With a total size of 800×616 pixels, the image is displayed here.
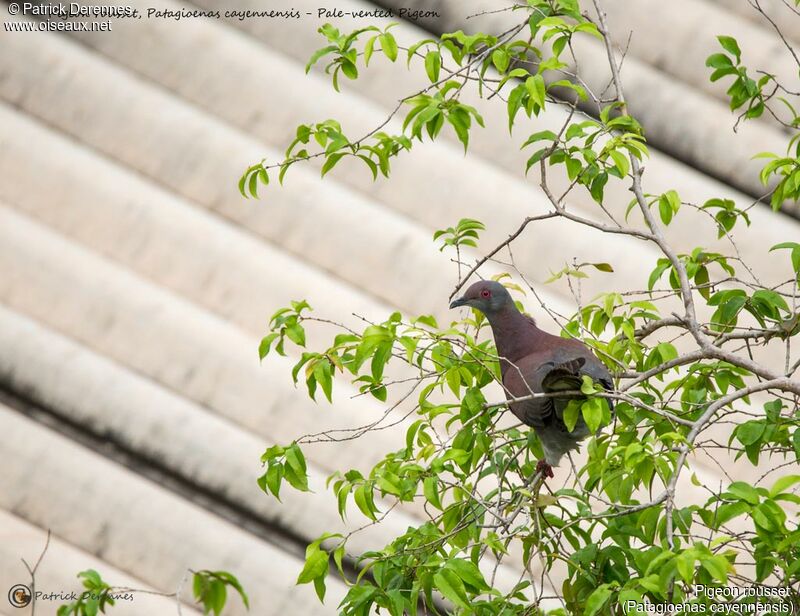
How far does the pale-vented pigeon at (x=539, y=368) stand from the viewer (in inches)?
93.4

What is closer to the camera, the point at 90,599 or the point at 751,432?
the point at 90,599

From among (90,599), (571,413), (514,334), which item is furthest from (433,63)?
(90,599)

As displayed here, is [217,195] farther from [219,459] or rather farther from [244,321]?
[219,459]

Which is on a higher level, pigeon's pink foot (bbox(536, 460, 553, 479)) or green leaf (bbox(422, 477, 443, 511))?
pigeon's pink foot (bbox(536, 460, 553, 479))

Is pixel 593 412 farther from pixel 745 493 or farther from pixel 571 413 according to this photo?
pixel 745 493

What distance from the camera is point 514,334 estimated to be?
2.94 meters

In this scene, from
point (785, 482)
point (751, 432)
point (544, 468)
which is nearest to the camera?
point (785, 482)

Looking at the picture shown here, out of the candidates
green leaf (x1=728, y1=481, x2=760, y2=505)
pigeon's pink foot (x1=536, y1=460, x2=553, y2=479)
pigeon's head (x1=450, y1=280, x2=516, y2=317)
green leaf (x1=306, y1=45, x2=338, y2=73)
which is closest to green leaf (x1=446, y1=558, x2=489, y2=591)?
green leaf (x1=728, y1=481, x2=760, y2=505)

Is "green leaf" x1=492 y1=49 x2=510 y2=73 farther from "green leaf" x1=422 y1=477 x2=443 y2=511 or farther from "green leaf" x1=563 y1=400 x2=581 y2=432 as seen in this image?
"green leaf" x1=422 y1=477 x2=443 y2=511

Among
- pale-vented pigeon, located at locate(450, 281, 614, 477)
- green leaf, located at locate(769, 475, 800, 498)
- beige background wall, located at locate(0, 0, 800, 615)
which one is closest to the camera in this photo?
green leaf, located at locate(769, 475, 800, 498)

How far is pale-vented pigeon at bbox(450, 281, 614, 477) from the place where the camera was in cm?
237

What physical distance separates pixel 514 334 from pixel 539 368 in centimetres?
40

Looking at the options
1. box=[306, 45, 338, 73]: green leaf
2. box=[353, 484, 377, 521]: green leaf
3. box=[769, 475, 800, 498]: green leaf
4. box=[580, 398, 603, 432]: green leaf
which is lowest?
box=[353, 484, 377, 521]: green leaf

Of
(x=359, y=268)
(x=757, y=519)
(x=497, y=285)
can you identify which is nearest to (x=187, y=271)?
(x=359, y=268)
